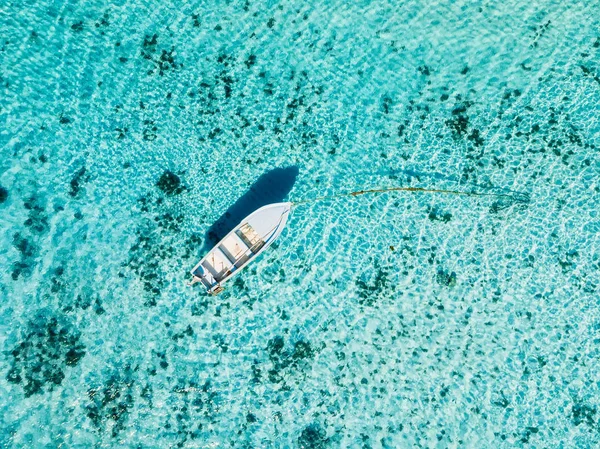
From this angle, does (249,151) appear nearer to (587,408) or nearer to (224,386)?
(224,386)

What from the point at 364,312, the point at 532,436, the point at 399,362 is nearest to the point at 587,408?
the point at 532,436

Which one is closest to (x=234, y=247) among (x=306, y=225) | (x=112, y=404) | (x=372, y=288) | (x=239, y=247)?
(x=239, y=247)

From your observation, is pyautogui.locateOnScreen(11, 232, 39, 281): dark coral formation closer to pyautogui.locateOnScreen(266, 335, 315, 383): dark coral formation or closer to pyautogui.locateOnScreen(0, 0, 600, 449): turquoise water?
pyautogui.locateOnScreen(0, 0, 600, 449): turquoise water

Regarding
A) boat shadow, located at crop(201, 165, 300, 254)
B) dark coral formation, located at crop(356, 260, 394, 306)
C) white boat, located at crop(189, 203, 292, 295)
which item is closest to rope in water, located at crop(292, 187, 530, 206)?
boat shadow, located at crop(201, 165, 300, 254)

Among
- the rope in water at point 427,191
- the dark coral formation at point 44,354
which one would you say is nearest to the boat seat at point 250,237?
the rope in water at point 427,191

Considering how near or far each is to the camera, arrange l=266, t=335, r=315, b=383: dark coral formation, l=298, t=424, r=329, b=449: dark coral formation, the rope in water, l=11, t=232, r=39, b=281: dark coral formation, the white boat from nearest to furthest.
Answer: the white boat
l=298, t=424, r=329, b=449: dark coral formation
l=266, t=335, r=315, b=383: dark coral formation
l=11, t=232, r=39, b=281: dark coral formation
the rope in water
